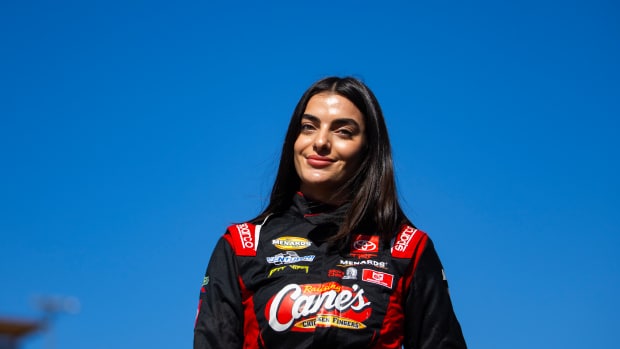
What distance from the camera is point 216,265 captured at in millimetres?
5582

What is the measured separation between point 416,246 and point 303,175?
3.09 feet

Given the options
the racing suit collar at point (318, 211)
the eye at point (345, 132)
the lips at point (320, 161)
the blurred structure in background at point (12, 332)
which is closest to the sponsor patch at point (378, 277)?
the racing suit collar at point (318, 211)

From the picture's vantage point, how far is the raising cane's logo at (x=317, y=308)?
16.8ft

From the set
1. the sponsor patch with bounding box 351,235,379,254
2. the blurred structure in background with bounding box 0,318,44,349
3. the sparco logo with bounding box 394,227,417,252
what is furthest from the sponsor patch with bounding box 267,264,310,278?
the blurred structure in background with bounding box 0,318,44,349

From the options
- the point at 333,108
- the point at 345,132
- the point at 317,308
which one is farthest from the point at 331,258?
the point at 333,108

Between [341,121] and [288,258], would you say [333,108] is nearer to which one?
[341,121]

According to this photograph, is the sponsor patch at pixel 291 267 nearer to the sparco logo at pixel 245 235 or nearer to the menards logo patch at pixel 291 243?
the menards logo patch at pixel 291 243

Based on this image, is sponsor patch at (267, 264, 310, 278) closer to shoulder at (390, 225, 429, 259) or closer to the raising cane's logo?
the raising cane's logo

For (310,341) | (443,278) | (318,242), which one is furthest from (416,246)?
(310,341)

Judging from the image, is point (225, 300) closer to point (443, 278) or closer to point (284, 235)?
point (284, 235)

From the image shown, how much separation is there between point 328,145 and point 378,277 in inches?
40.8

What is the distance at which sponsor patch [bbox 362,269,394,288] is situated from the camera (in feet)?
17.5

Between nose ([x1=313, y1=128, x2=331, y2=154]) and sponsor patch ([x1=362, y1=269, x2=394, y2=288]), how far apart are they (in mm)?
940

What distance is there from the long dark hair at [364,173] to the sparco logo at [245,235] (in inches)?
5.5
